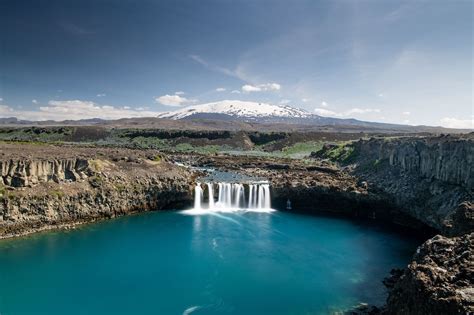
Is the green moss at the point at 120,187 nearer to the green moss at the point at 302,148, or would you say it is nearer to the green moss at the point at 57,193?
the green moss at the point at 57,193

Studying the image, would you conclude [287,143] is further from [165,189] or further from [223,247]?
[223,247]

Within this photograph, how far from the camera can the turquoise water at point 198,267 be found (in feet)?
98.2

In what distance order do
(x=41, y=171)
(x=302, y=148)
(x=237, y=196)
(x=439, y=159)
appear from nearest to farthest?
(x=439, y=159)
(x=41, y=171)
(x=237, y=196)
(x=302, y=148)

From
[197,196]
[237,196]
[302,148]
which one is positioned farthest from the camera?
[302,148]

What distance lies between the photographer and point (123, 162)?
58344 mm

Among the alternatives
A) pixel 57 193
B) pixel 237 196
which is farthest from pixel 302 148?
pixel 57 193

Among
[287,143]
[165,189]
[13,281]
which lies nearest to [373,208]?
[165,189]

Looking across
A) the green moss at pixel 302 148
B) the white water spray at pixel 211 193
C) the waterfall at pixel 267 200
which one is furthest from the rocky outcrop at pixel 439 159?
the green moss at pixel 302 148

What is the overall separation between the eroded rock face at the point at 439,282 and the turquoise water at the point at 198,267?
798 centimetres

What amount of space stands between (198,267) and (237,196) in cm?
2387

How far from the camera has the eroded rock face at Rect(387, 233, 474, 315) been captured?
58.6 feet

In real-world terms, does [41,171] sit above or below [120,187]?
above

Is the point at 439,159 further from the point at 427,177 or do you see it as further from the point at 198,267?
the point at 198,267

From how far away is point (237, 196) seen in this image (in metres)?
60.3
